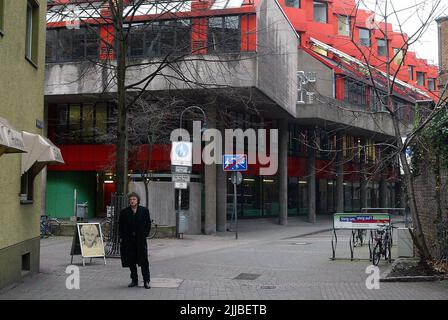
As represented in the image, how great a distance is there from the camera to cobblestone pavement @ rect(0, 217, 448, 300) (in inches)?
364

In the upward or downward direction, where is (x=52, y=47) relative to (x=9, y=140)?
upward

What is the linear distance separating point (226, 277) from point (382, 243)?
4238mm

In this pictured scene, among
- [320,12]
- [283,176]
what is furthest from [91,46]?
[320,12]

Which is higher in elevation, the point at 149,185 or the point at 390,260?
the point at 149,185

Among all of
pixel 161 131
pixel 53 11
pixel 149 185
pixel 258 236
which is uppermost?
pixel 53 11

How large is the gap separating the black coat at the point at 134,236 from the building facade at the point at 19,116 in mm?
1982

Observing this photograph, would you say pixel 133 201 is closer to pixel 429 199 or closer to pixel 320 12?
pixel 429 199

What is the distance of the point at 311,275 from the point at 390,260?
10.2 ft

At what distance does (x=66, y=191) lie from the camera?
32.1 metres

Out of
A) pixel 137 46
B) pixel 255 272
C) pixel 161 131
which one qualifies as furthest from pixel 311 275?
pixel 137 46

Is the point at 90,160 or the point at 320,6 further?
the point at 320,6

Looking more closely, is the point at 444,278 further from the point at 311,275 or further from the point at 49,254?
the point at 49,254

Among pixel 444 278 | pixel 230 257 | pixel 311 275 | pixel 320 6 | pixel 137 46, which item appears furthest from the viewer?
pixel 320 6

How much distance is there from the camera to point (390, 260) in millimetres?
13930
